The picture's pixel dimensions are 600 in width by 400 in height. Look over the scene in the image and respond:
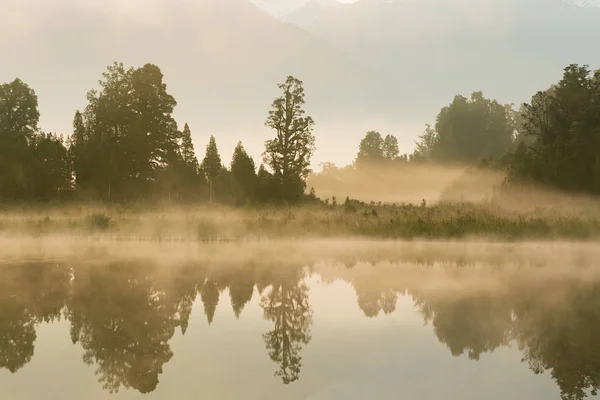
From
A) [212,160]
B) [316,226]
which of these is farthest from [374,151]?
[316,226]

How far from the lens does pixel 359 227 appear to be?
29906 mm

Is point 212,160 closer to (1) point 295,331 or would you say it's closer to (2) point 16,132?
(2) point 16,132

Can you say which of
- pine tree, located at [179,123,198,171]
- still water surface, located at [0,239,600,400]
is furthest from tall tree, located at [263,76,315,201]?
still water surface, located at [0,239,600,400]

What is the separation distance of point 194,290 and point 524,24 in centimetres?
20454

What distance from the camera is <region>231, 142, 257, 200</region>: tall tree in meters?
52.0

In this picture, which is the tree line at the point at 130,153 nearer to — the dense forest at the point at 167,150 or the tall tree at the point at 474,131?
the dense forest at the point at 167,150

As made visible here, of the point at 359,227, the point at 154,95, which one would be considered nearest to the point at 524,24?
the point at 154,95

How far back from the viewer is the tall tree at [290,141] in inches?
2147

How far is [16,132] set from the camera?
61.2 m

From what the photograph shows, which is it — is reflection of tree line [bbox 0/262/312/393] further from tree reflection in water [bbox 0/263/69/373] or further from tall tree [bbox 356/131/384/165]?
tall tree [bbox 356/131/384/165]

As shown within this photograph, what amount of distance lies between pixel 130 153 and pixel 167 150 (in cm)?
346

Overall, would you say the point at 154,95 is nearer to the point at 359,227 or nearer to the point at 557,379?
the point at 359,227

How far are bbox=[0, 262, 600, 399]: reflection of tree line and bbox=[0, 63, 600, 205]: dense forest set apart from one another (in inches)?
1345

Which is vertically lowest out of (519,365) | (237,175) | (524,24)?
(519,365)
